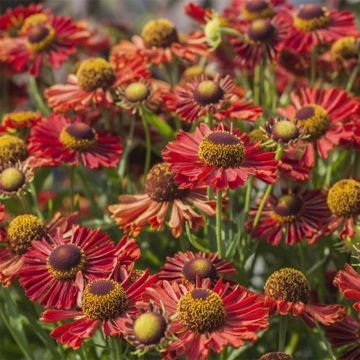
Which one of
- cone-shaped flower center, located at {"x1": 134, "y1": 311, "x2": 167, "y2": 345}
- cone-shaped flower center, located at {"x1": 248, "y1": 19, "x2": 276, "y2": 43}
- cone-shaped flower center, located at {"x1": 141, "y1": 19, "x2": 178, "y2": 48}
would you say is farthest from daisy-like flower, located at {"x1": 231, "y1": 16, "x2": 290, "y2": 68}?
cone-shaped flower center, located at {"x1": 134, "y1": 311, "x2": 167, "y2": 345}

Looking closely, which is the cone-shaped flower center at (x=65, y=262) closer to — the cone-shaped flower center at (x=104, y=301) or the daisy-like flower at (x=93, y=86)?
the cone-shaped flower center at (x=104, y=301)

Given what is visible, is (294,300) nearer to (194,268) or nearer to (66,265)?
(194,268)

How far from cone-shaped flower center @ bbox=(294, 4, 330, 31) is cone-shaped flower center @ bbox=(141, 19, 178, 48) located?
23cm

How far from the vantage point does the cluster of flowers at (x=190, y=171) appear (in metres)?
0.92

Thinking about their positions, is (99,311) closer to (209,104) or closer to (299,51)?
(209,104)

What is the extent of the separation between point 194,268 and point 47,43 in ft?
2.38

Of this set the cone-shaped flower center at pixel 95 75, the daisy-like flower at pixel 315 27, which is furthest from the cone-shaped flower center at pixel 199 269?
the daisy-like flower at pixel 315 27

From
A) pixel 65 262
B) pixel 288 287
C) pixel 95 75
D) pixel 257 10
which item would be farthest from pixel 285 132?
pixel 257 10

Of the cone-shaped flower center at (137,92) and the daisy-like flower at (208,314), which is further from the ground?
the cone-shaped flower center at (137,92)

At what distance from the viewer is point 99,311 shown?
36.3 inches

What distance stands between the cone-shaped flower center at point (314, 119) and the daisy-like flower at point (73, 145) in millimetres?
290

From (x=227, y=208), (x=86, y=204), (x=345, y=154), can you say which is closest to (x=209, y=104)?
(x=227, y=208)

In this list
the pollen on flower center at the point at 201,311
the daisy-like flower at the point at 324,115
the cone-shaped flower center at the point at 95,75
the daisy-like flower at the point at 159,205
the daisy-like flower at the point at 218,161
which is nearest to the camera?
the pollen on flower center at the point at 201,311

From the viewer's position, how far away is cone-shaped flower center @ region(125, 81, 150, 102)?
4.12 feet
